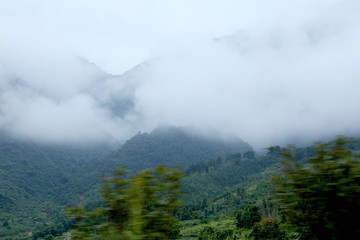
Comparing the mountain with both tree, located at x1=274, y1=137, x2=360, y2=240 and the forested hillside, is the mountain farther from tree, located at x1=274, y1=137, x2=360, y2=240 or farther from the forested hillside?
tree, located at x1=274, y1=137, x2=360, y2=240

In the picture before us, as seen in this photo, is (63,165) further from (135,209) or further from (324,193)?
(324,193)

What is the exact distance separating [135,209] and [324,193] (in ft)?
5.31

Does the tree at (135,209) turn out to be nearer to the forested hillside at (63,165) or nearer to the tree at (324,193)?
the tree at (324,193)

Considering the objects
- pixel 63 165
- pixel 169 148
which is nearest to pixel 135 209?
pixel 169 148

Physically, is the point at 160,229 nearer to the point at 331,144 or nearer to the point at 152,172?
the point at 152,172

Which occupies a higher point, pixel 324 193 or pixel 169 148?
pixel 324 193

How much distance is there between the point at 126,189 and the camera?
2.41 m

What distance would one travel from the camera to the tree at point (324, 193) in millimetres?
2148

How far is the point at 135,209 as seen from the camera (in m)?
2.28

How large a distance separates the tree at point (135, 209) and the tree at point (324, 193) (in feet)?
3.42

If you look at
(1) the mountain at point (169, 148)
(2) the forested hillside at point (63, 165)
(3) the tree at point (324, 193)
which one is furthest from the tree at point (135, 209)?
(1) the mountain at point (169, 148)

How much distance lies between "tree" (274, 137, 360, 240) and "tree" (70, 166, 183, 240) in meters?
1.04

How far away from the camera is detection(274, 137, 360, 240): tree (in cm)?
215

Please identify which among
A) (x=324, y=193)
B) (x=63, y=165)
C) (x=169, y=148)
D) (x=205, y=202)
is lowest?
(x=205, y=202)
